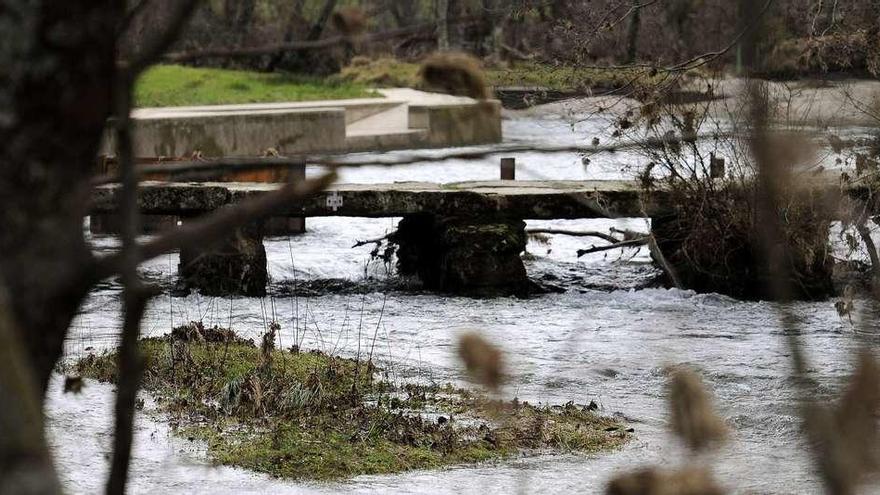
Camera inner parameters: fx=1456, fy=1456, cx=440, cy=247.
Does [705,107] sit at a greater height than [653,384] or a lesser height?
greater

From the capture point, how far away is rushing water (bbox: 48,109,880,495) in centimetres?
629

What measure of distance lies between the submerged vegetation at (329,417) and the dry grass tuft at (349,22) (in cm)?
461

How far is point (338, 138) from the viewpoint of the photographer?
2173 cm

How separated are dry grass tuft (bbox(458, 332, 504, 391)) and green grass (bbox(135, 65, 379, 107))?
22006 millimetres

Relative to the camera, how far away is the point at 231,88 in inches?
1129

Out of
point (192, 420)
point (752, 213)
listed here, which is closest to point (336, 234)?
point (752, 213)

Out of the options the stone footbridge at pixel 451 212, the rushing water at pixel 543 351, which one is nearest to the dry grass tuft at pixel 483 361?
the rushing water at pixel 543 351

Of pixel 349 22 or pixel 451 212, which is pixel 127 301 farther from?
pixel 451 212

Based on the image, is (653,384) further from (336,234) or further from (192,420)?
(336,234)

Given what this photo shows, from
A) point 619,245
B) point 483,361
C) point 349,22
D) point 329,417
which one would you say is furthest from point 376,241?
point 349,22

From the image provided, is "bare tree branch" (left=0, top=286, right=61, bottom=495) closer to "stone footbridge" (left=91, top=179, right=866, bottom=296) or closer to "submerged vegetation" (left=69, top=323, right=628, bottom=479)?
"submerged vegetation" (left=69, top=323, right=628, bottom=479)

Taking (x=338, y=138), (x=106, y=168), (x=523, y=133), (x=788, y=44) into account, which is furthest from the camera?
(x=523, y=133)

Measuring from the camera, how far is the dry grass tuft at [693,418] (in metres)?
1.72

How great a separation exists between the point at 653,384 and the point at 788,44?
10.1 ft
